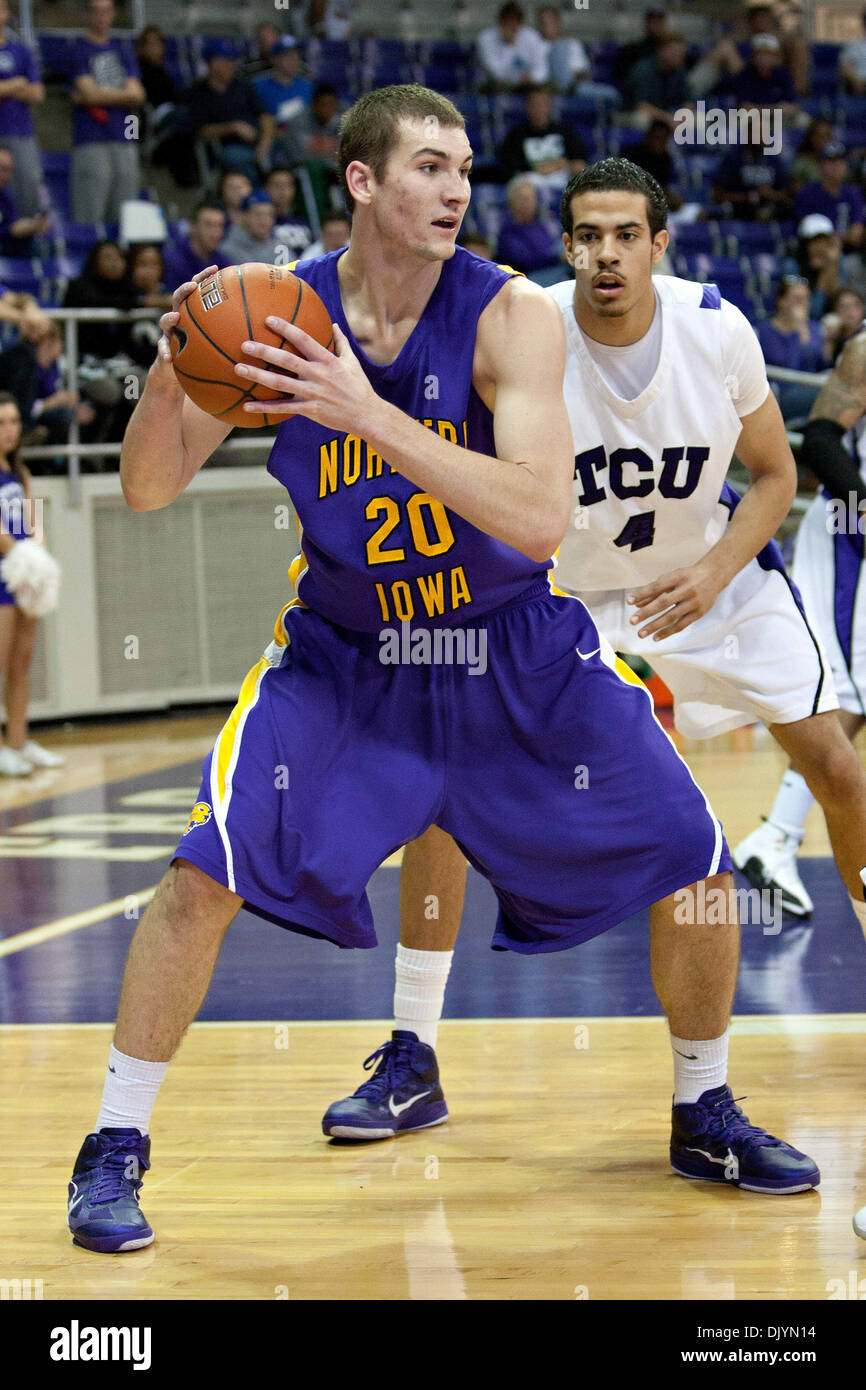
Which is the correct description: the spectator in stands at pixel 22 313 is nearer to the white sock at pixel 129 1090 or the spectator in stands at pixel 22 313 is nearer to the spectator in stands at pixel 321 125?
the spectator in stands at pixel 321 125

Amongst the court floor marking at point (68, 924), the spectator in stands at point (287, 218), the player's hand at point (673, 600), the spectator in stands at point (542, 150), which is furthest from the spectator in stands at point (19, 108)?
the player's hand at point (673, 600)

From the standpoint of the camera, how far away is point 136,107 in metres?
11.7

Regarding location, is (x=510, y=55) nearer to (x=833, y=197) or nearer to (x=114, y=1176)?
(x=833, y=197)

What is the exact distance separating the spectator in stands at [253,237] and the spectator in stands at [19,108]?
139 cm

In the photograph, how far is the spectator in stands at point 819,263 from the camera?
40.5 ft

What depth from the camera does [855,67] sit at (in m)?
15.3

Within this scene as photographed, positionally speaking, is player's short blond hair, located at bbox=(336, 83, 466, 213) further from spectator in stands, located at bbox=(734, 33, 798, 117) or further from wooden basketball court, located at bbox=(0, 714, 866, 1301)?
spectator in stands, located at bbox=(734, 33, 798, 117)

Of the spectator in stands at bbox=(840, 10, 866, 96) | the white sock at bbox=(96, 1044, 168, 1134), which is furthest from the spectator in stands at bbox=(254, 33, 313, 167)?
the white sock at bbox=(96, 1044, 168, 1134)

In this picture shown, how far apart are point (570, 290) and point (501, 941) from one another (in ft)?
4.78

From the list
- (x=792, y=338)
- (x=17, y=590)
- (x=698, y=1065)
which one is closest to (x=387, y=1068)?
(x=698, y=1065)

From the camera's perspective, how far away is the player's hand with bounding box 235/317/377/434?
2445mm

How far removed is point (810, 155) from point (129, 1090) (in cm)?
1288
